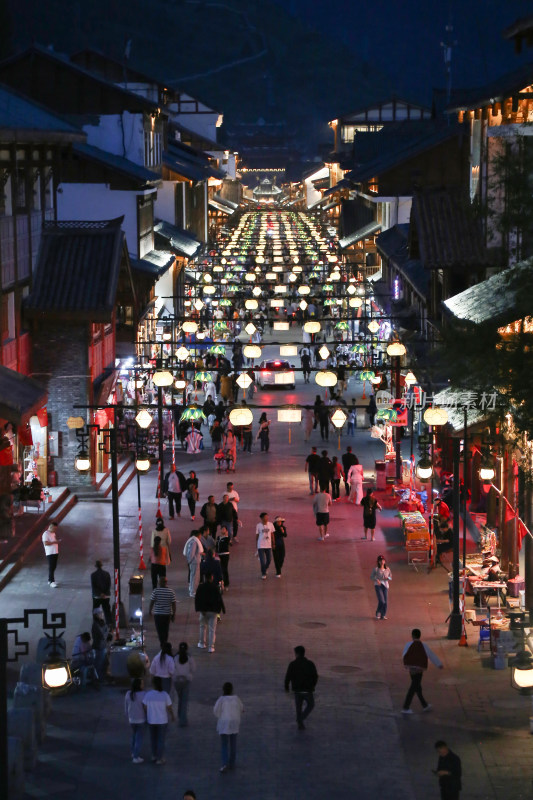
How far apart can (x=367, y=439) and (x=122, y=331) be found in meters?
8.91

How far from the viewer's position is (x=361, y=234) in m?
76.2

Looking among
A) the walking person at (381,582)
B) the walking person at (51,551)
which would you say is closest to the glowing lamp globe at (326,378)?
the walking person at (51,551)

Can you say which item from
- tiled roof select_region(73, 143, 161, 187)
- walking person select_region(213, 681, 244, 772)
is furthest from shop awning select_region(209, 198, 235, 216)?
walking person select_region(213, 681, 244, 772)

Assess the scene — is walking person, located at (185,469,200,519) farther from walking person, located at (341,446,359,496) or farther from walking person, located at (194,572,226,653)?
walking person, located at (194,572,226,653)

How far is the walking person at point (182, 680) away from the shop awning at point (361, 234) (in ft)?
177

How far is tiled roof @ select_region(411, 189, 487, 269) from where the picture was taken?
35.7 metres

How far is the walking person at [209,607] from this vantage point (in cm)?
2233

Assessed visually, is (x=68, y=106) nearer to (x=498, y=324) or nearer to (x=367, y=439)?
(x=367, y=439)

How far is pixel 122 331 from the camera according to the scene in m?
43.7

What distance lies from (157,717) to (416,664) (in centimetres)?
408

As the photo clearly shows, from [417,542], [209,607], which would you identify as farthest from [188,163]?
[209,607]

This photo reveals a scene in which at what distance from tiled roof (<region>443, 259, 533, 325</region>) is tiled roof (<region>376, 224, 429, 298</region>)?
1072 cm

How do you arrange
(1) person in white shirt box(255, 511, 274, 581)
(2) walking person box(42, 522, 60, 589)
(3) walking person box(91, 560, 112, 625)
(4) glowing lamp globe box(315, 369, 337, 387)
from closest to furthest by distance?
(3) walking person box(91, 560, 112, 625), (2) walking person box(42, 522, 60, 589), (1) person in white shirt box(255, 511, 274, 581), (4) glowing lamp globe box(315, 369, 337, 387)

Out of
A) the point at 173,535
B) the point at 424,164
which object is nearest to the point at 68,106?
the point at 424,164
